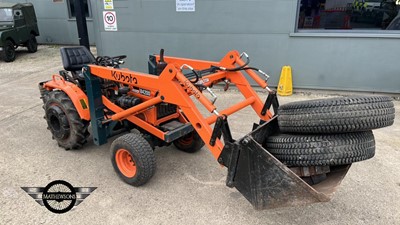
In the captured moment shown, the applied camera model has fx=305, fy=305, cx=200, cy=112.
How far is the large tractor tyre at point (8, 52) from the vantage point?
391 inches

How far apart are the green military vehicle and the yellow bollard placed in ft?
28.9

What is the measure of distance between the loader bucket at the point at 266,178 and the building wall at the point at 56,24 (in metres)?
11.6

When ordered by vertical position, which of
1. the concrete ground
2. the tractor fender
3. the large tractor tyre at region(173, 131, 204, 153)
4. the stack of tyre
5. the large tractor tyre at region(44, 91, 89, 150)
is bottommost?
the concrete ground

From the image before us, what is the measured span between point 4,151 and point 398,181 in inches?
192

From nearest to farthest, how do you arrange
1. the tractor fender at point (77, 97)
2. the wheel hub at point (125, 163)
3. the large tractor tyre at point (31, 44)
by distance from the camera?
the wheel hub at point (125, 163) < the tractor fender at point (77, 97) < the large tractor tyre at point (31, 44)

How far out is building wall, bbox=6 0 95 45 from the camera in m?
12.6

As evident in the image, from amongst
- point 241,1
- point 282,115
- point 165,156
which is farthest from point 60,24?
point 282,115

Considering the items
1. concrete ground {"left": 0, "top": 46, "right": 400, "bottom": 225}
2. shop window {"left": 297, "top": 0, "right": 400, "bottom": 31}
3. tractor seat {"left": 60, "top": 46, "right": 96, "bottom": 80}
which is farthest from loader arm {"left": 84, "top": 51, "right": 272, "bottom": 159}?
shop window {"left": 297, "top": 0, "right": 400, "bottom": 31}

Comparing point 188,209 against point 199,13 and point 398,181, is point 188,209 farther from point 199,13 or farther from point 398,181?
point 199,13

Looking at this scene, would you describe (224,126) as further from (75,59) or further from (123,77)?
(75,59)

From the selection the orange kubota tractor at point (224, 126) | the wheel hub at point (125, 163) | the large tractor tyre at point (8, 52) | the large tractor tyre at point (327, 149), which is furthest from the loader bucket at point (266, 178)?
the large tractor tyre at point (8, 52)

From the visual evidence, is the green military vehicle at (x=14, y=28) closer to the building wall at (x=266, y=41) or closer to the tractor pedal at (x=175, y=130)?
the building wall at (x=266, y=41)

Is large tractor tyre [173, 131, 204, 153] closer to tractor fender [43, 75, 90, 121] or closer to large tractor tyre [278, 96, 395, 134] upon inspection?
tractor fender [43, 75, 90, 121]

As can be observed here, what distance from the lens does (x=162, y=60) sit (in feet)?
12.3
